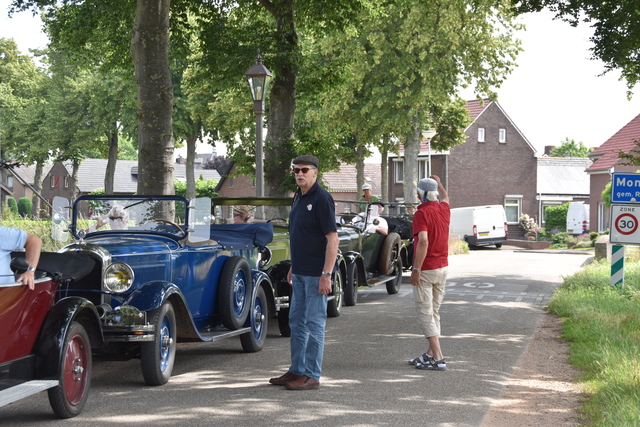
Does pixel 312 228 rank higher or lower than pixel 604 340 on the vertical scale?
higher

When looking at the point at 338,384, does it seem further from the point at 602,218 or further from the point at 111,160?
the point at 111,160

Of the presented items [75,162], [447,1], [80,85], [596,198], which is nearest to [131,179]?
[75,162]

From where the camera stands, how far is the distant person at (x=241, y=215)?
37.5 feet

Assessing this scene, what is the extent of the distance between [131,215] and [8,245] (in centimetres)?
278

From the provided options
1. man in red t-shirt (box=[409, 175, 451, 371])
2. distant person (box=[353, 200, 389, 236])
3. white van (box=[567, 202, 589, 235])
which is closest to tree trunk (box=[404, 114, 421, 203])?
white van (box=[567, 202, 589, 235])

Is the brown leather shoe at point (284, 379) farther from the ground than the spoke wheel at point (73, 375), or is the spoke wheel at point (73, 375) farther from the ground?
the spoke wheel at point (73, 375)

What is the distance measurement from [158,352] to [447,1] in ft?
83.0

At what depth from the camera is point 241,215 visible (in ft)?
37.9

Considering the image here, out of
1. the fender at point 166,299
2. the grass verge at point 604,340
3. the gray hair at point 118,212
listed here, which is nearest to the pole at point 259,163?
the grass verge at point 604,340

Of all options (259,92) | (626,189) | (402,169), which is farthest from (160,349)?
(402,169)

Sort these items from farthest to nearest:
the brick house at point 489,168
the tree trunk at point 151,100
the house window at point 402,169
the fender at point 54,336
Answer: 1. the brick house at point 489,168
2. the house window at point 402,169
3. the tree trunk at point 151,100
4. the fender at point 54,336

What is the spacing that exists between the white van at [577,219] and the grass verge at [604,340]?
35275 millimetres

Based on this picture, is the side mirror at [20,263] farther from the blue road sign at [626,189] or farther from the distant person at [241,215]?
the blue road sign at [626,189]

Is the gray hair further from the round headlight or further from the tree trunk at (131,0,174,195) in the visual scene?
the tree trunk at (131,0,174,195)
